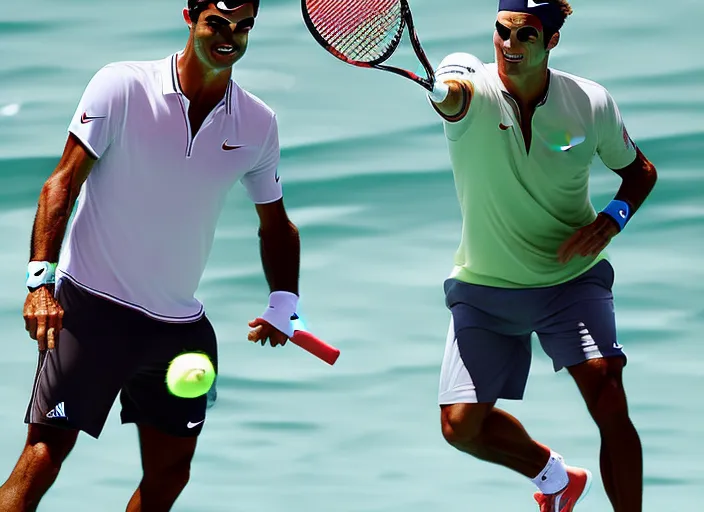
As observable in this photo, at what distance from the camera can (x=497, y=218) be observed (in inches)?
245

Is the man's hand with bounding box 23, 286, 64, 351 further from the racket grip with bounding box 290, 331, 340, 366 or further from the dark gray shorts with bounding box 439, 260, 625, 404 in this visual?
the dark gray shorts with bounding box 439, 260, 625, 404

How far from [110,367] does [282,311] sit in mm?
621

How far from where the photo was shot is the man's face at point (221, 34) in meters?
5.55

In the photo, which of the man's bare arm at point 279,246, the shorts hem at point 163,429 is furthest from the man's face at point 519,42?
the shorts hem at point 163,429

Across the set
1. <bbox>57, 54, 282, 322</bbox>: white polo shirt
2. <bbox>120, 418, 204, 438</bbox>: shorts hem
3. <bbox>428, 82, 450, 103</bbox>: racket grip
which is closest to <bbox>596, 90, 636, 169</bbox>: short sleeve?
<bbox>428, 82, 450, 103</bbox>: racket grip

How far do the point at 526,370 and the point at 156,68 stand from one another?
5.77 feet

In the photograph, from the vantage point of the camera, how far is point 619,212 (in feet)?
20.3

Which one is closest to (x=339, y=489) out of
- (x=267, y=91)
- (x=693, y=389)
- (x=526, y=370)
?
(x=526, y=370)

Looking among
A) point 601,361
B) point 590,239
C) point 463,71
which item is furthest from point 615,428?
point 463,71

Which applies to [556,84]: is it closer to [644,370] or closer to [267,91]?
[644,370]

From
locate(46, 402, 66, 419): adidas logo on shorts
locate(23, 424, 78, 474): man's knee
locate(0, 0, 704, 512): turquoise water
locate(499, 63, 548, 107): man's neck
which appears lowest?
locate(0, 0, 704, 512): turquoise water

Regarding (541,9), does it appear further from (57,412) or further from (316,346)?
(57,412)

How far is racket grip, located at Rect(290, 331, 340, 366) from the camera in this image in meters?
5.88

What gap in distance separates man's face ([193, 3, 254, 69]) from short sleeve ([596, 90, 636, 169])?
4.41ft
